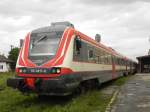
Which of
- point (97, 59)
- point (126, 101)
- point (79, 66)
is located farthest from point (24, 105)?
point (97, 59)

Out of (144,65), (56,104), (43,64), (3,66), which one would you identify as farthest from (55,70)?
(3,66)

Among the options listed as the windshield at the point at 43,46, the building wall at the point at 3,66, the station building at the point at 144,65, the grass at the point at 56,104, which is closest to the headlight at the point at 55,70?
the windshield at the point at 43,46

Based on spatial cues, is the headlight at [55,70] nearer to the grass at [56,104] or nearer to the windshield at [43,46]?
the windshield at [43,46]

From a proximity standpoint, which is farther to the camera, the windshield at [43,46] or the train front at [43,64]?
the windshield at [43,46]

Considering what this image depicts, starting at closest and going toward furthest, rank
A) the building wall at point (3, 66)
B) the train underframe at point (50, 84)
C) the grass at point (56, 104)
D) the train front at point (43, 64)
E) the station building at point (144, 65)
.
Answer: the grass at point (56, 104) < the train underframe at point (50, 84) < the train front at point (43, 64) < the station building at point (144, 65) < the building wall at point (3, 66)

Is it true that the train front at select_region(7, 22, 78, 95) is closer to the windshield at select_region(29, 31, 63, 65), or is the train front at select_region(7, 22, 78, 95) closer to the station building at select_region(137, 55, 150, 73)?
the windshield at select_region(29, 31, 63, 65)

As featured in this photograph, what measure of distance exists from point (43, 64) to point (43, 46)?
1036 millimetres

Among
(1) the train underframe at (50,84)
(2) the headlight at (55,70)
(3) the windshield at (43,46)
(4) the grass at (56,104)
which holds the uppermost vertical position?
(3) the windshield at (43,46)

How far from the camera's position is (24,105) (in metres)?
12.4

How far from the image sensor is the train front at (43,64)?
39.0ft

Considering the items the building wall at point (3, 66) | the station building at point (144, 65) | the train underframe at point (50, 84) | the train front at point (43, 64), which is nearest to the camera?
the train underframe at point (50, 84)

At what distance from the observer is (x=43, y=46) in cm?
1305

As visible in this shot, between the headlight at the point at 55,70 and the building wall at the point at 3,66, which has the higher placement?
the building wall at the point at 3,66

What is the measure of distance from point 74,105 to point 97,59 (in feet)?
21.5
